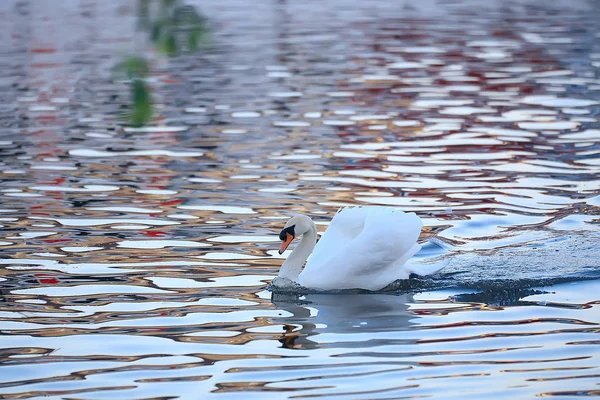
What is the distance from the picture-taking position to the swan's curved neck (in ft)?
30.1

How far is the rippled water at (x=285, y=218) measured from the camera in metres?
7.07

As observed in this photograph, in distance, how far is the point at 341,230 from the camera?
A: 941 centimetres

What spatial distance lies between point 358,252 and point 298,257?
720 mm

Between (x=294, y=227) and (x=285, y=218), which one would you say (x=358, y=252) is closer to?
(x=294, y=227)

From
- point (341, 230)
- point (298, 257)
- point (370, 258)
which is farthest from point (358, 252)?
point (298, 257)

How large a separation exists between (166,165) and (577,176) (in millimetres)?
5175

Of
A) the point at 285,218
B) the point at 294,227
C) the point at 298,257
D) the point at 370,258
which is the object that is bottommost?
the point at 285,218

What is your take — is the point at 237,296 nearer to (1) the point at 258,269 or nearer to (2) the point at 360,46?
(1) the point at 258,269

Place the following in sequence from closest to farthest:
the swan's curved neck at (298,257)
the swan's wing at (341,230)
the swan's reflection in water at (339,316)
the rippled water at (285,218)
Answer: the rippled water at (285,218), the swan's reflection in water at (339,316), the swan's curved neck at (298,257), the swan's wing at (341,230)

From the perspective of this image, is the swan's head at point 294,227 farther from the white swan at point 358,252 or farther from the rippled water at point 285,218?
the rippled water at point 285,218

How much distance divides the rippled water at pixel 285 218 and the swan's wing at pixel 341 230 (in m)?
0.46

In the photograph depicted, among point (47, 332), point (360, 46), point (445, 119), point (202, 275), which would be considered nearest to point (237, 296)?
point (202, 275)

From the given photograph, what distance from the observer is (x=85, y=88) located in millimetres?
21609

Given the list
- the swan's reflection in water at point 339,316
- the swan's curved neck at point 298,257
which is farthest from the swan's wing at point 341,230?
the swan's reflection in water at point 339,316
